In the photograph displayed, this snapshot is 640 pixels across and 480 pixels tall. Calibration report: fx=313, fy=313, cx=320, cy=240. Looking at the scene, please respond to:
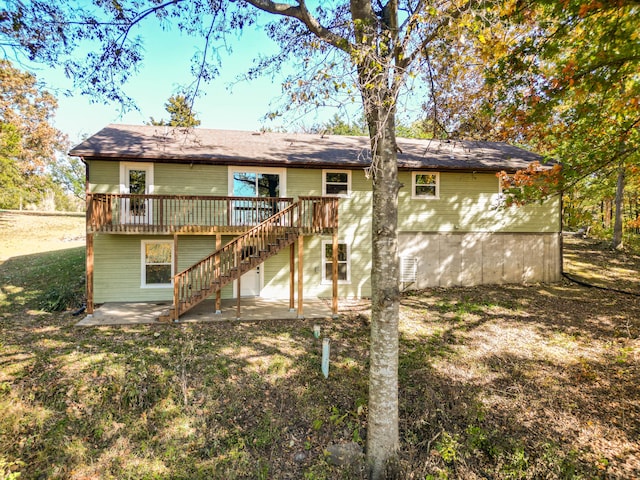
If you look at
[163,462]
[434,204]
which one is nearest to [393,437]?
[163,462]

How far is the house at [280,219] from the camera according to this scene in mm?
10086

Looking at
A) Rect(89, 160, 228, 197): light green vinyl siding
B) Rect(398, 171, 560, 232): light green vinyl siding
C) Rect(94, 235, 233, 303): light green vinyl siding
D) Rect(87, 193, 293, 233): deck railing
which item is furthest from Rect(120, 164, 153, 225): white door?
Rect(398, 171, 560, 232): light green vinyl siding

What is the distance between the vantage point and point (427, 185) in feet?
42.7

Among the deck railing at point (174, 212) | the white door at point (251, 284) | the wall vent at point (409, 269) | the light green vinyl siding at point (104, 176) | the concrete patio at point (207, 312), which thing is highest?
the light green vinyl siding at point (104, 176)

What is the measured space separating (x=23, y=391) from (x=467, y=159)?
599 inches

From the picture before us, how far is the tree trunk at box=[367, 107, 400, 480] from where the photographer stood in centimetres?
472

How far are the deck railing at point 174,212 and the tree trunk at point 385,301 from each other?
634cm

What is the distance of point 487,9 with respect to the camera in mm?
4379

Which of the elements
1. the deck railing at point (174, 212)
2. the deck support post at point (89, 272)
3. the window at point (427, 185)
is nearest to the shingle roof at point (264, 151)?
the window at point (427, 185)

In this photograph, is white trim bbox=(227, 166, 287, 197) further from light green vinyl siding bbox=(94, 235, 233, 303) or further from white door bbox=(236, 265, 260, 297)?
white door bbox=(236, 265, 260, 297)

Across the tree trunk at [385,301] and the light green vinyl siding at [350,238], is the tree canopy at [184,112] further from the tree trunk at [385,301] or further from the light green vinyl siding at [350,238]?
the light green vinyl siding at [350,238]

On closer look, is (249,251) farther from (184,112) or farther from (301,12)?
(301,12)

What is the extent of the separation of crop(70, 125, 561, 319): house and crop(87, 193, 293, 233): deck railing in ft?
0.13

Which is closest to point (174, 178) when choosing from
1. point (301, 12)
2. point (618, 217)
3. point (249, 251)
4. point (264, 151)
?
point (264, 151)
